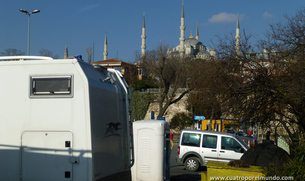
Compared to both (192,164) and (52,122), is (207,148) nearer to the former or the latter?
(192,164)

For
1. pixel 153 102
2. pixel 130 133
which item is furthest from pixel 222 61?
pixel 153 102

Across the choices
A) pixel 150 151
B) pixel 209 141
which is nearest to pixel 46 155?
pixel 150 151

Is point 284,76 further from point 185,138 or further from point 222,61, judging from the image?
point 185,138

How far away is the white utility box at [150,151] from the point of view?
39.8 feet

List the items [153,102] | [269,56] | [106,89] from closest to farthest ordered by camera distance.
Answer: [106,89]
[269,56]
[153,102]

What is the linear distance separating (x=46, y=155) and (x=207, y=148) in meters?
13.0

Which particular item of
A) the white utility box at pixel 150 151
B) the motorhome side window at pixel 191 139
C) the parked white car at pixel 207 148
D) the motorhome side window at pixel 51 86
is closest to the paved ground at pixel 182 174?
the parked white car at pixel 207 148

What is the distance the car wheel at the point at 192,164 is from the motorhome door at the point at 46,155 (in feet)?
42.3

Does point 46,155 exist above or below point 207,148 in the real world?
above

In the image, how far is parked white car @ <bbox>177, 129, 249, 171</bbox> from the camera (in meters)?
17.6

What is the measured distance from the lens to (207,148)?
58.6ft

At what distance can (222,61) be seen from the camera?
1154 centimetres

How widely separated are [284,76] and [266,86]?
0.53 meters

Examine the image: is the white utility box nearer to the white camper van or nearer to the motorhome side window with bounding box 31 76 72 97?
the white camper van
